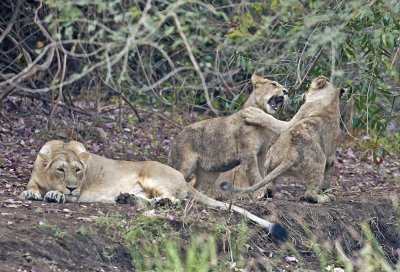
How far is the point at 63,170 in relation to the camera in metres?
8.31

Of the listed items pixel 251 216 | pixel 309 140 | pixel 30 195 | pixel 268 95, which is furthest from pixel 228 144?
pixel 30 195

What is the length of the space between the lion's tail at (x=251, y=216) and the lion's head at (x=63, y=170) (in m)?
0.92

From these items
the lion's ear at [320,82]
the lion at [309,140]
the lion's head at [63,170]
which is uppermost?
the lion's ear at [320,82]

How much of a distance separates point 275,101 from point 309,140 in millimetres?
819

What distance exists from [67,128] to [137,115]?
0.82 m

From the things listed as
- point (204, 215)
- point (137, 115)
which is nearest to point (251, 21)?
point (137, 115)

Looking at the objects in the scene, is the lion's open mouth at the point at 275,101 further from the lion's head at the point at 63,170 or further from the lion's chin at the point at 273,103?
the lion's head at the point at 63,170

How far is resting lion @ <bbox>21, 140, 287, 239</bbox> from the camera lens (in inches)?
326

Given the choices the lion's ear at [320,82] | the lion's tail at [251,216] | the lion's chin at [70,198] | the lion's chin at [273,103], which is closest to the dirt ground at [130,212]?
the lion's tail at [251,216]

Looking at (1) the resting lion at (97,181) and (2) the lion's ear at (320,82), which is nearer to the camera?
(1) the resting lion at (97,181)

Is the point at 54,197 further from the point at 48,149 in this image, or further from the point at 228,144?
the point at 228,144

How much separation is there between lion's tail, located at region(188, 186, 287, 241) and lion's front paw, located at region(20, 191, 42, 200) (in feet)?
3.96

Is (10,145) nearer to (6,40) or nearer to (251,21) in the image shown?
(6,40)

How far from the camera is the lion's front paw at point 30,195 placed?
815 cm
